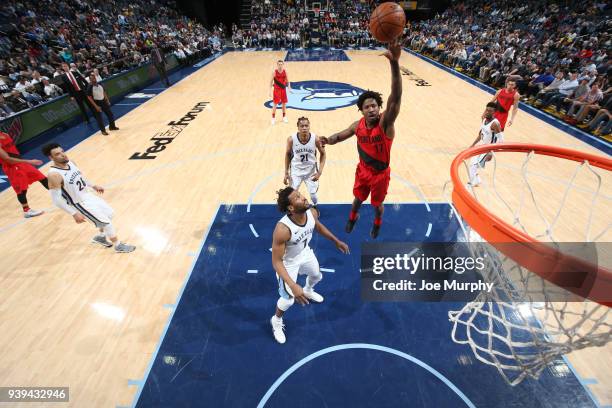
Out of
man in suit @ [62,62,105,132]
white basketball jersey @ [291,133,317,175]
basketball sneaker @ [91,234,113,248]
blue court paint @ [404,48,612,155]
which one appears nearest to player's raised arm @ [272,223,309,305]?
white basketball jersey @ [291,133,317,175]

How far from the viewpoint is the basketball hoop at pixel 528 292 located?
195 centimetres

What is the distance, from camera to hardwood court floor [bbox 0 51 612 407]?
11.2 feet

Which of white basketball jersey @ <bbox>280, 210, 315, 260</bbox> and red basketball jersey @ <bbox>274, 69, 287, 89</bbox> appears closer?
white basketball jersey @ <bbox>280, 210, 315, 260</bbox>

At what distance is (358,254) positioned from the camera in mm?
4578

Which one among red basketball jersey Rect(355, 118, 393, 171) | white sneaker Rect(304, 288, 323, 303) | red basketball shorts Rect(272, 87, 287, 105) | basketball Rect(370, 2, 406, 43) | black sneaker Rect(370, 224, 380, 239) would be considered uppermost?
basketball Rect(370, 2, 406, 43)

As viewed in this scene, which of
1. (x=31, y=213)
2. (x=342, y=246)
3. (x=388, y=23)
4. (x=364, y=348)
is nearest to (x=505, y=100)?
(x=388, y=23)

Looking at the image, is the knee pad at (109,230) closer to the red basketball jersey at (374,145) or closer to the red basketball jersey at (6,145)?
the red basketball jersey at (6,145)

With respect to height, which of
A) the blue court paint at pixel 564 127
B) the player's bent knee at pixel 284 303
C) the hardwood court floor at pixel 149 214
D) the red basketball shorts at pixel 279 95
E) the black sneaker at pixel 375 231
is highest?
the red basketball shorts at pixel 279 95

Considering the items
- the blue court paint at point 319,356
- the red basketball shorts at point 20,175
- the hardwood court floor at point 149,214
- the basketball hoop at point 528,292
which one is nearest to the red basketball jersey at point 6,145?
the red basketball shorts at point 20,175

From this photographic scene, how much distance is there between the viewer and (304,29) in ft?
81.7

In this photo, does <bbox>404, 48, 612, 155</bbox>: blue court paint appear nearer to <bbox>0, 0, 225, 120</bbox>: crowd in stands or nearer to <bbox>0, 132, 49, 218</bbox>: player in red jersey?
<bbox>0, 132, 49, 218</bbox>: player in red jersey

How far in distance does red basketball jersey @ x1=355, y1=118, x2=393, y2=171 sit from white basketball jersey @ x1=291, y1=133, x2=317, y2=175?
106 centimetres

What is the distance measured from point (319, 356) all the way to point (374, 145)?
7.41 ft

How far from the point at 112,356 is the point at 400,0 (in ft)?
116
